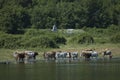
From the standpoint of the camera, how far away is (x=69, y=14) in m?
108

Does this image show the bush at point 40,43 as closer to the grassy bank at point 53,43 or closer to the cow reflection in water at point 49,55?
the grassy bank at point 53,43

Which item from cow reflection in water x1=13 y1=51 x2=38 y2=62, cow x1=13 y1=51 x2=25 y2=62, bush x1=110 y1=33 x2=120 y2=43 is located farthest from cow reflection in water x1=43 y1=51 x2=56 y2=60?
bush x1=110 y1=33 x2=120 y2=43

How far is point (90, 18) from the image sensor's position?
361 ft


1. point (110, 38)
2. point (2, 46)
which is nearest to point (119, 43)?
point (110, 38)

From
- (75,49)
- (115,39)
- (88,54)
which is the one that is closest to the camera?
(88,54)

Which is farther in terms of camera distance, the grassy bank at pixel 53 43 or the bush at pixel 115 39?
the bush at pixel 115 39

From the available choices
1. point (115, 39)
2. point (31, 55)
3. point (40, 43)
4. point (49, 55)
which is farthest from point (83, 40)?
point (31, 55)

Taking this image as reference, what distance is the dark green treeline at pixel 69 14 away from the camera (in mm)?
104625

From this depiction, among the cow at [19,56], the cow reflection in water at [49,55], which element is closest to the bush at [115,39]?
the cow reflection in water at [49,55]

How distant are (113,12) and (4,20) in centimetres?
3043

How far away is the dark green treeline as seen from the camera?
343 ft

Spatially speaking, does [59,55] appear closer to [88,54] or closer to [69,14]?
[88,54]

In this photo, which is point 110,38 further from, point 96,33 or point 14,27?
point 14,27

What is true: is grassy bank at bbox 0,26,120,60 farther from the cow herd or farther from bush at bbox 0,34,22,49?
the cow herd
